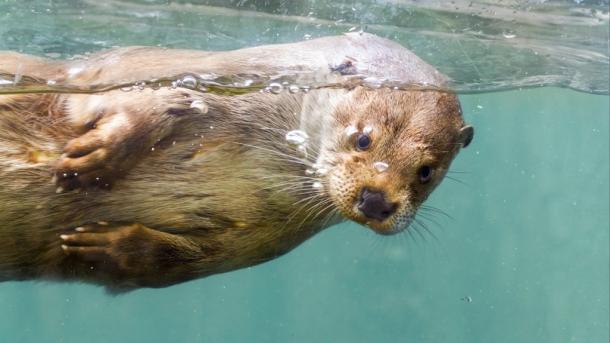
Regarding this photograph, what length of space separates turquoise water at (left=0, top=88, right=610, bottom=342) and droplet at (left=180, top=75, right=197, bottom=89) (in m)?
13.9

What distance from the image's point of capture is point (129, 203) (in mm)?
4293

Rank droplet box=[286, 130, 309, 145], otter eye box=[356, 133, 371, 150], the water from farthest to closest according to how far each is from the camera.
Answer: the water → droplet box=[286, 130, 309, 145] → otter eye box=[356, 133, 371, 150]

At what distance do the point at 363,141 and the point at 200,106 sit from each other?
3.35 ft

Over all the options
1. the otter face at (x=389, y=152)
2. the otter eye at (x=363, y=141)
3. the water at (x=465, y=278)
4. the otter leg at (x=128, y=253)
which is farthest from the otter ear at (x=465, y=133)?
the water at (x=465, y=278)

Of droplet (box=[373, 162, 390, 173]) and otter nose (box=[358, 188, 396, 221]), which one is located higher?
droplet (box=[373, 162, 390, 173])

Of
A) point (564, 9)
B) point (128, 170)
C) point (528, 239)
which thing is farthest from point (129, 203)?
point (528, 239)

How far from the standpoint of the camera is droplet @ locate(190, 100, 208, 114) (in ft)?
15.0

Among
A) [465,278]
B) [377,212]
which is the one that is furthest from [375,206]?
[465,278]

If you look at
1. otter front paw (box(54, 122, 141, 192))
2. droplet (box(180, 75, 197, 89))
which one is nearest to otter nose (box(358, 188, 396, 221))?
otter front paw (box(54, 122, 141, 192))

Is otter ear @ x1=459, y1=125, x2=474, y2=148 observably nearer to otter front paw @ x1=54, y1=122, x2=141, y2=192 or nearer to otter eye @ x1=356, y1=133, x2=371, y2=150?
otter eye @ x1=356, y1=133, x2=371, y2=150

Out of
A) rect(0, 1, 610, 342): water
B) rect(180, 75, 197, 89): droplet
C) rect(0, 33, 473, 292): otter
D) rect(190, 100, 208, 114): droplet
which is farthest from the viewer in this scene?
rect(0, 1, 610, 342): water

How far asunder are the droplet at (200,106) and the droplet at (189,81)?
0.84 feet

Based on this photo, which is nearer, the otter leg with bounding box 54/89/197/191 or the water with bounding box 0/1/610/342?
the otter leg with bounding box 54/89/197/191

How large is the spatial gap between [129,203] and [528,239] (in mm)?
20312
